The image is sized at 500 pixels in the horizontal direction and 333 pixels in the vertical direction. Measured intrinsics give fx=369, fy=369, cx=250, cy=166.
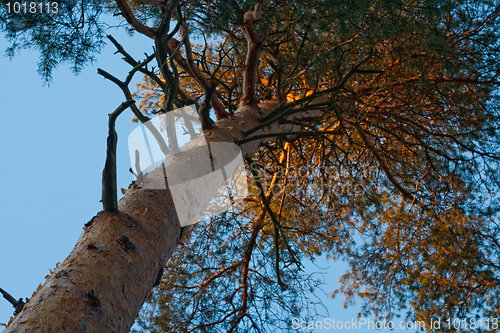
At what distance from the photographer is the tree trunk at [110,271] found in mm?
1010

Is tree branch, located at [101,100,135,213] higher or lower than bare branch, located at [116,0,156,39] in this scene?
lower

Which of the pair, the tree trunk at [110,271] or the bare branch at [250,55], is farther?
the bare branch at [250,55]

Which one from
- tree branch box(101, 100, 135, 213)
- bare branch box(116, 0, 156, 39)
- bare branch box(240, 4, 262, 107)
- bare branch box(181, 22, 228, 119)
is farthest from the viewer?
bare branch box(240, 4, 262, 107)

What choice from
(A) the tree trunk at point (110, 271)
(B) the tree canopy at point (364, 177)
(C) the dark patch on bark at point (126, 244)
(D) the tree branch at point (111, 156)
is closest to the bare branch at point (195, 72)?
(B) the tree canopy at point (364, 177)

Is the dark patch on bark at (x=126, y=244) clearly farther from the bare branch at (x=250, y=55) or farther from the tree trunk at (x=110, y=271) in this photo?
the bare branch at (x=250, y=55)

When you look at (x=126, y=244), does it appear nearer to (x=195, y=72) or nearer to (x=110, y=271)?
(x=110, y=271)

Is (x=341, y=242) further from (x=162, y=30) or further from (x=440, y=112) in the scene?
(x=162, y=30)

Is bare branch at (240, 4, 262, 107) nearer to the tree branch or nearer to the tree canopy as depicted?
the tree canopy

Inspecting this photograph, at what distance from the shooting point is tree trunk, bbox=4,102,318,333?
1010 millimetres

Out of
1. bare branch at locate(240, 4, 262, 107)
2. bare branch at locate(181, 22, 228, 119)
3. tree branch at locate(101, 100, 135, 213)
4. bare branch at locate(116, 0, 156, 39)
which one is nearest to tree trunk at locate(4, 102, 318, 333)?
tree branch at locate(101, 100, 135, 213)

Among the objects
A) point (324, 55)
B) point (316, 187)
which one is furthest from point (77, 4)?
point (316, 187)

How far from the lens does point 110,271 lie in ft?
3.90

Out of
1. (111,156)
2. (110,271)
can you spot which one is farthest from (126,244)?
(111,156)

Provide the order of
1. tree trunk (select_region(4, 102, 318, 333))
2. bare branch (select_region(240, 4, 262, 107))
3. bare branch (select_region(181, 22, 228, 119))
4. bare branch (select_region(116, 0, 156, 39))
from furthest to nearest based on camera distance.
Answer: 1. bare branch (select_region(240, 4, 262, 107))
2. bare branch (select_region(181, 22, 228, 119))
3. bare branch (select_region(116, 0, 156, 39))
4. tree trunk (select_region(4, 102, 318, 333))
